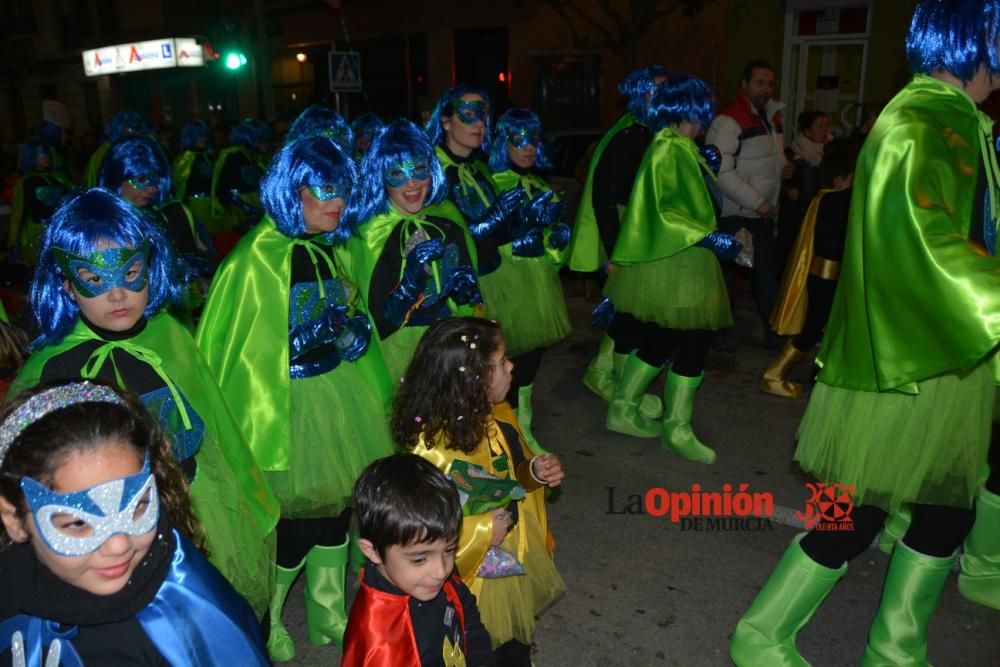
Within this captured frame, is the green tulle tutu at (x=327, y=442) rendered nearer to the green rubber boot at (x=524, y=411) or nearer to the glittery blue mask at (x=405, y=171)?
the glittery blue mask at (x=405, y=171)

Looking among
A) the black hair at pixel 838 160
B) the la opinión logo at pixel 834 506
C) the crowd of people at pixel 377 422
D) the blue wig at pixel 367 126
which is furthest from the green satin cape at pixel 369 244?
the black hair at pixel 838 160

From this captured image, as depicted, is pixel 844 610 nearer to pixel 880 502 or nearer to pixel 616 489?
pixel 880 502

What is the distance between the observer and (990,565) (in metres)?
3.82

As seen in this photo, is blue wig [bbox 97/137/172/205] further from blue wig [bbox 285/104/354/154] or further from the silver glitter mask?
the silver glitter mask

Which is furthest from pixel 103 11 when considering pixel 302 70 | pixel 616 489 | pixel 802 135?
pixel 616 489

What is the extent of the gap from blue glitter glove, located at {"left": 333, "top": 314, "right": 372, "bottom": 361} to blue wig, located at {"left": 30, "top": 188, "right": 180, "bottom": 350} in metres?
0.95

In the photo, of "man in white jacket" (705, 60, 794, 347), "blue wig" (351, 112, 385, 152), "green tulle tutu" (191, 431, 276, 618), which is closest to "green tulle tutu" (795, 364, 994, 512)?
"green tulle tutu" (191, 431, 276, 618)

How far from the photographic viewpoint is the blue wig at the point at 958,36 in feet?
8.87

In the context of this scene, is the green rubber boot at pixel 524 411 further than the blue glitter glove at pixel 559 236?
No

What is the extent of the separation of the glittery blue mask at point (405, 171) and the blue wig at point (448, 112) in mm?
1090

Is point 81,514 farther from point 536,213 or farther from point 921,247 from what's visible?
point 536,213

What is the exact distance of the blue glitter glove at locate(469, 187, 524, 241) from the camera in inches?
183

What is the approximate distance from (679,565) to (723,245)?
1972 millimetres

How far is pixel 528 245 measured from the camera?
5.38 meters
